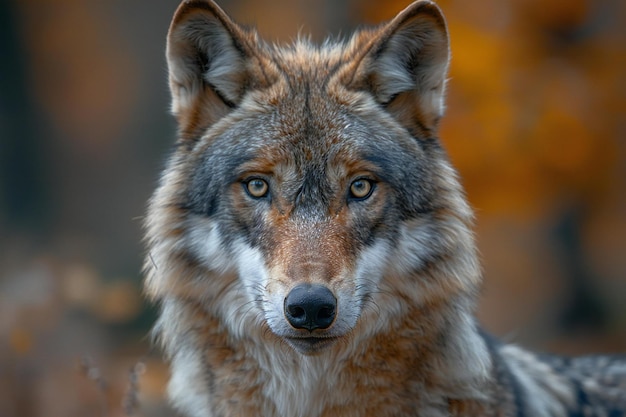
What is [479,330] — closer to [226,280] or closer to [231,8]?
[226,280]

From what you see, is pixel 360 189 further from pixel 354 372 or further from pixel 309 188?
pixel 354 372

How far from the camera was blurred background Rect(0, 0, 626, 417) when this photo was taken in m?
7.55

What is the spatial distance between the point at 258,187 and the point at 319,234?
1.36ft

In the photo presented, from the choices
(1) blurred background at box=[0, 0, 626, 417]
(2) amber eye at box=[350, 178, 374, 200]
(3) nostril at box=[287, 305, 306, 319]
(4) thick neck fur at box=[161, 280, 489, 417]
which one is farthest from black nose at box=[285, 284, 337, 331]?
(1) blurred background at box=[0, 0, 626, 417]

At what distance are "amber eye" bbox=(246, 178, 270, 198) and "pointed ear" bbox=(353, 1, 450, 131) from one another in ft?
2.54

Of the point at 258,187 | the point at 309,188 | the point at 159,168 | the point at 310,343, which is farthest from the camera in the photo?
the point at 159,168

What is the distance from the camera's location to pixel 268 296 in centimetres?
360

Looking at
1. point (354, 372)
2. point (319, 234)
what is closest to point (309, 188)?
point (319, 234)

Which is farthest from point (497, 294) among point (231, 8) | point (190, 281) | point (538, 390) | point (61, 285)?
point (190, 281)

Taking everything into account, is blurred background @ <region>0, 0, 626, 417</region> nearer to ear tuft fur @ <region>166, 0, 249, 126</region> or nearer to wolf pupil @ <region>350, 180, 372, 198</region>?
ear tuft fur @ <region>166, 0, 249, 126</region>

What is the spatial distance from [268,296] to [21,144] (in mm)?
13527

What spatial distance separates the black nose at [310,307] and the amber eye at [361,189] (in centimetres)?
58

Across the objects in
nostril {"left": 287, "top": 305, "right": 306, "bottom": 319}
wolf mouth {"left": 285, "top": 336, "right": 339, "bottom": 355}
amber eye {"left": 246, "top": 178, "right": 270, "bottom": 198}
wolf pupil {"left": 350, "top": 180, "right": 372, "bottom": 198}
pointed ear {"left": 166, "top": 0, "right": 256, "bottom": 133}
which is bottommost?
wolf mouth {"left": 285, "top": 336, "right": 339, "bottom": 355}

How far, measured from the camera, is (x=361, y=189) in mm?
3834
